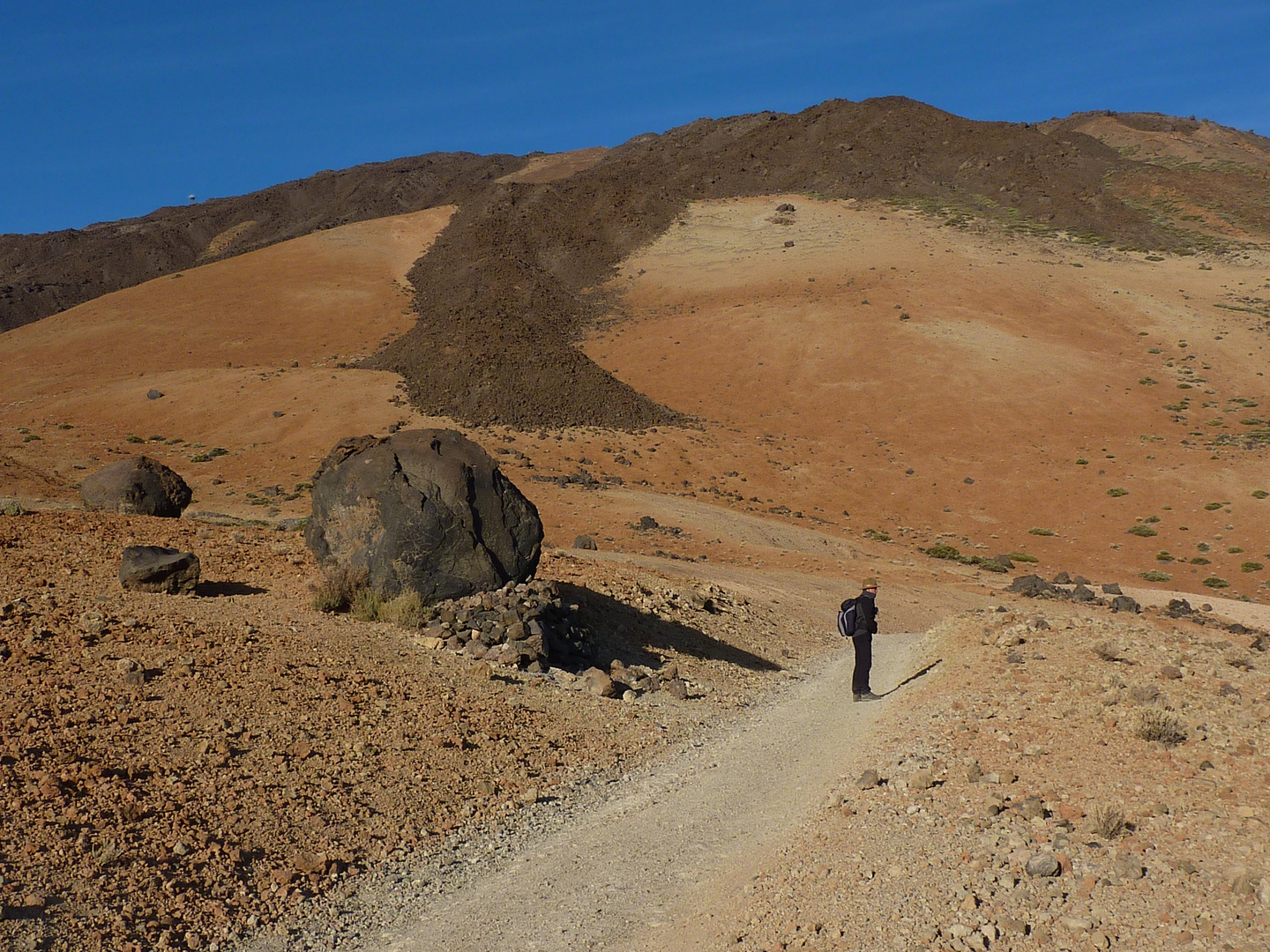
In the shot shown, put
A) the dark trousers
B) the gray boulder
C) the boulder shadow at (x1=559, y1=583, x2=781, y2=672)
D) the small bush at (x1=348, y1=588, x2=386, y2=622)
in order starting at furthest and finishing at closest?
the boulder shadow at (x1=559, y1=583, x2=781, y2=672)
the small bush at (x1=348, y1=588, x2=386, y2=622)
the dark trousers
the gray boulder

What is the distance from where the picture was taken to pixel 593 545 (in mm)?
21344

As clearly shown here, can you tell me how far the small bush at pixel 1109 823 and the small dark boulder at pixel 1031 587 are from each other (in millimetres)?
16493

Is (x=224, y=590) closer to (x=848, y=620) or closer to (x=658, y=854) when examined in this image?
(x=658, y=854)

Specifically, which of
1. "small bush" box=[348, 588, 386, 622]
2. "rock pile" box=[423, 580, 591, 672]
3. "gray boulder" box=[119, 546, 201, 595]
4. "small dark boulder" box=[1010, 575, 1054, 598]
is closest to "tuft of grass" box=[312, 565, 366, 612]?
"small bush" box=[348, 588, 386, 622]

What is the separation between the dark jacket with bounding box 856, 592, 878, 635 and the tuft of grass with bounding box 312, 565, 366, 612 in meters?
6.06

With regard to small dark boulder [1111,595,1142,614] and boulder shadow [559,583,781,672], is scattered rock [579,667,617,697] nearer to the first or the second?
boulder shadow [559,583,781,672]

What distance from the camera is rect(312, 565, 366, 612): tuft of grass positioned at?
11.1 m

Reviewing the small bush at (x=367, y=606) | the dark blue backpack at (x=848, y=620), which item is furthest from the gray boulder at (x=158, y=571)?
the dark blue backpack at (x=848, y=620)

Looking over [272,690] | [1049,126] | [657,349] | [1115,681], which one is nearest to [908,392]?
[657,349]

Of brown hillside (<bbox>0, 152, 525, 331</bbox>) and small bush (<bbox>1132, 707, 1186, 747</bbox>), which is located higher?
brown hillside (<bbox>0, 152, 525, 331</bbox>)

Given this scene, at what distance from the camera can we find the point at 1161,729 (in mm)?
7098

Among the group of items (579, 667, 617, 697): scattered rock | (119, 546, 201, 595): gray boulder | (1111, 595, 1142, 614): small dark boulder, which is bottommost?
(1111, 595, 1142, 614): small dark boulder

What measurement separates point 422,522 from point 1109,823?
8.07 m

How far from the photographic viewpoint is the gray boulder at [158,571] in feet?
35.0
